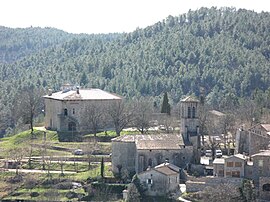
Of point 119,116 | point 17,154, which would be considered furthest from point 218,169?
point 17,154

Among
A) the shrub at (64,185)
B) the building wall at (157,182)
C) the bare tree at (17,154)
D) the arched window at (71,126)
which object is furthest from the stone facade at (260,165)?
the arched window at (71,126)

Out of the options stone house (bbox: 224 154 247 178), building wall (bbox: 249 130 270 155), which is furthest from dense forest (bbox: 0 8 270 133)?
stone house (bbox: 224 154 247 178)

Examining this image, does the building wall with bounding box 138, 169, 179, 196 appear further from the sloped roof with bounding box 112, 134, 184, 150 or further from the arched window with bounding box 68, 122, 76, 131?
the arched window with bounding box 68, 122, 76, 131

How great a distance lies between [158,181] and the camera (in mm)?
52750

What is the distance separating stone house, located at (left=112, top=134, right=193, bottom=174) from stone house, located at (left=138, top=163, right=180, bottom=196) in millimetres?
3431

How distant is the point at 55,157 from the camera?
66.1m

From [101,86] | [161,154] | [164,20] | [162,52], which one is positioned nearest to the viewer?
[161,154]

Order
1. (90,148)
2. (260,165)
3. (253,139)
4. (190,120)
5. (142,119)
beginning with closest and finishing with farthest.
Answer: (260,165) → (253,139) → (190,120) → (90,148) → (142,119)

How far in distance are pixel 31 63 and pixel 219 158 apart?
5844 inches

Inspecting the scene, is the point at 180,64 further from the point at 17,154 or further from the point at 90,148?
the point at 17,154

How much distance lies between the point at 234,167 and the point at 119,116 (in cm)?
2429

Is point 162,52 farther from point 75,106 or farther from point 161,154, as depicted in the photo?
point 161,154

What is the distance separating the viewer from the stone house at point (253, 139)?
58250 millimetres

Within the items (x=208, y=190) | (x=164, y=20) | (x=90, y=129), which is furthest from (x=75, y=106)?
(x=164, y=20)
